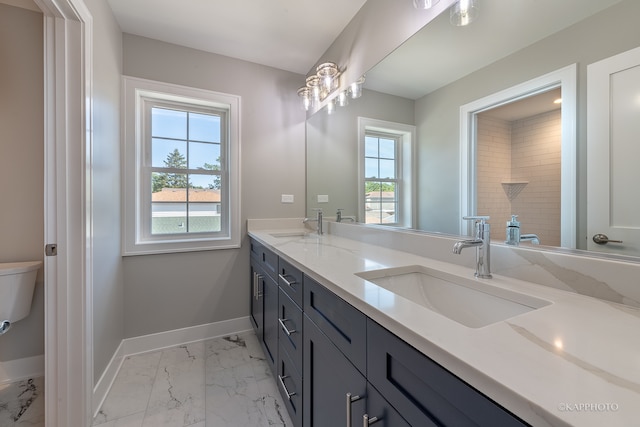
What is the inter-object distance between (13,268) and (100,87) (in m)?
1.22

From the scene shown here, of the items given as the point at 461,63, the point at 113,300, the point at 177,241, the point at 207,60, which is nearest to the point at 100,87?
the point at 207,60

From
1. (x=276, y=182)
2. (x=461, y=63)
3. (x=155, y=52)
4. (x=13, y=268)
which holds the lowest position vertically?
(x=13, y=268)

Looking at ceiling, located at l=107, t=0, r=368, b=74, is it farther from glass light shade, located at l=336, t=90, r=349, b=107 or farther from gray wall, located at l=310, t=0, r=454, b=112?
glass light shade, located at l=336, t=90, r=349, b=107

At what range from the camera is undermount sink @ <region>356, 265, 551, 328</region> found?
0.77 metres

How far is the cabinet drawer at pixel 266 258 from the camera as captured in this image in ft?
5.06

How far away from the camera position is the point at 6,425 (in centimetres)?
134

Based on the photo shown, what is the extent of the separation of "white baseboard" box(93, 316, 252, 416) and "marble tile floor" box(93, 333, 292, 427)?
5 cm

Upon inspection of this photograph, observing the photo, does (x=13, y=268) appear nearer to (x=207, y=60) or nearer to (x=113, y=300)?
(x=113, y=300)

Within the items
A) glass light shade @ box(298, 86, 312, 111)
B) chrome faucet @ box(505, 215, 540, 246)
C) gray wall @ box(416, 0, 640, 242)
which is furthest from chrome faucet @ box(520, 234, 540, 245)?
glass light shade @ box(298, 86, 312, 111)

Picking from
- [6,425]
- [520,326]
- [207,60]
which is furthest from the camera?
[207,60]

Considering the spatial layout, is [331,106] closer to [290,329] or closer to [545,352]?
[290,329]

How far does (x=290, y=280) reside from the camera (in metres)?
1.28

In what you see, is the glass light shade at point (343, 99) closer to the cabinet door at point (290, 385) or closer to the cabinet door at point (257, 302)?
the cabinet door at point (257, 302)

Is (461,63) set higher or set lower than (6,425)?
higher
